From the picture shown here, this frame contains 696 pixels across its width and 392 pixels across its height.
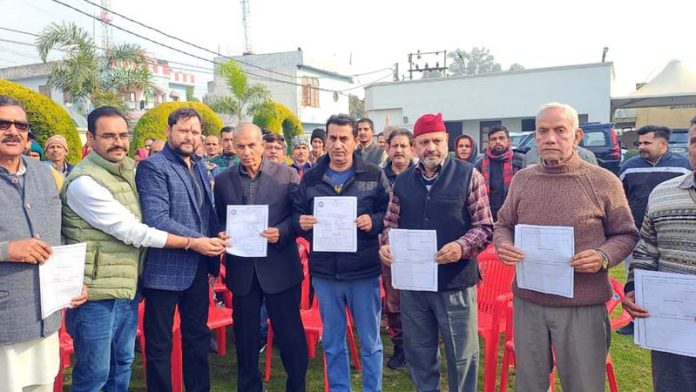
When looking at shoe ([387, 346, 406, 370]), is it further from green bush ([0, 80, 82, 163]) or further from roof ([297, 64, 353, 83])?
roof ([297, 64, 353, 83])

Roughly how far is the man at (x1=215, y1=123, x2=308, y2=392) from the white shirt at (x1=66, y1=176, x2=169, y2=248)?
2.23 feet

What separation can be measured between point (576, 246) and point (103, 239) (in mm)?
2692

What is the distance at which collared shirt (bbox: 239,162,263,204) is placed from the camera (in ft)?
11.9

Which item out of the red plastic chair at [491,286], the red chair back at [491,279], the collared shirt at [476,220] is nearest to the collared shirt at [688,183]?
the collared shirt at [476,220]

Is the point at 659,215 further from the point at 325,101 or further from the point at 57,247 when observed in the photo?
the point at 325,101

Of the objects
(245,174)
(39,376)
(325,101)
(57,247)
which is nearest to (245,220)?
(245,174)

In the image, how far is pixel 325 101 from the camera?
37969mm

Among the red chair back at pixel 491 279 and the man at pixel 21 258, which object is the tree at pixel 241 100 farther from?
the man at pixel 21 258

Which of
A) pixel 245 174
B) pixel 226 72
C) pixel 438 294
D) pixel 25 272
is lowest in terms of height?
pixel 438 294

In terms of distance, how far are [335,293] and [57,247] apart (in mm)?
1754

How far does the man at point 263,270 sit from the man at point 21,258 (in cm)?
122

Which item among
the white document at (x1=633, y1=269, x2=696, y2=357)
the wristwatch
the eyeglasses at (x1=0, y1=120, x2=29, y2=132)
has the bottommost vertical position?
the white document at (x1=633, y1=269, x2=696, y2=357)

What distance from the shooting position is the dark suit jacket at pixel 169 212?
10.6 feet

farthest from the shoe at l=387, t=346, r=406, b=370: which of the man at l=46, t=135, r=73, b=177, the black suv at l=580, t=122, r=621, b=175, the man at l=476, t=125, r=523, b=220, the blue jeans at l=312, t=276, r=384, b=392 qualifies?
the black suv at l=580, t=122, r=621, b=175
